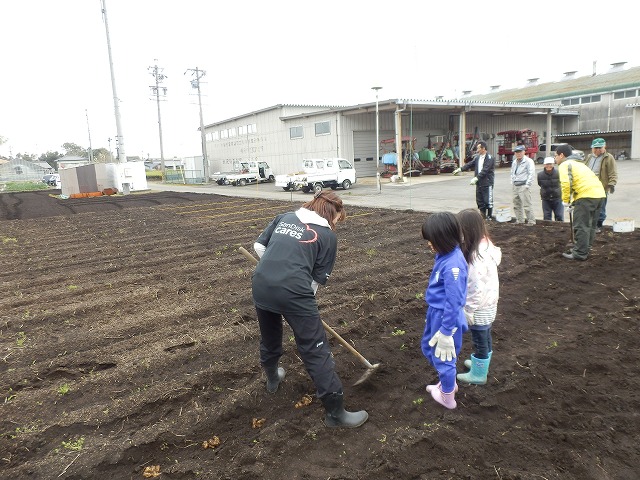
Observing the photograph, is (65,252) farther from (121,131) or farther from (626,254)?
(121,131)

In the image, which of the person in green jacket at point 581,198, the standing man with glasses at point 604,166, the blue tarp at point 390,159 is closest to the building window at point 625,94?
the blue tarp at point 390,159

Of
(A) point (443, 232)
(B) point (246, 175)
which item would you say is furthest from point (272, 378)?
(B) point (246, 175)

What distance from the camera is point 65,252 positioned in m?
8.62

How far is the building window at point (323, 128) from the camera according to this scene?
28.7 meters

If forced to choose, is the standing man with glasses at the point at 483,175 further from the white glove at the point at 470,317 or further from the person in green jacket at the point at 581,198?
the white glove at the point at 470,317

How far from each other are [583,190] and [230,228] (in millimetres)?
7631

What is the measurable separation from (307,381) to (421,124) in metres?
29.7

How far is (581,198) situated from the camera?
20.4 feet

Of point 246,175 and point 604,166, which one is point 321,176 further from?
point 604,166

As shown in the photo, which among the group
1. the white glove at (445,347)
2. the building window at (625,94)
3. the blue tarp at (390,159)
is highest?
the building window at (625,94)

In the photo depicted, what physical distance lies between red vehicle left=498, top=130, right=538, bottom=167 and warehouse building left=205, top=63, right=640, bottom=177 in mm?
1103

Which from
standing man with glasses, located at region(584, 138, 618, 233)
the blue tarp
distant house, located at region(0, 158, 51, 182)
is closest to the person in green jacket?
standing man with glasses, located at region(584, 138, 618, 233)

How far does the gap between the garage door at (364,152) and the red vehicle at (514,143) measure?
9.41 metres

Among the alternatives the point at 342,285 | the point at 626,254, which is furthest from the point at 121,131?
the point at 626,254
